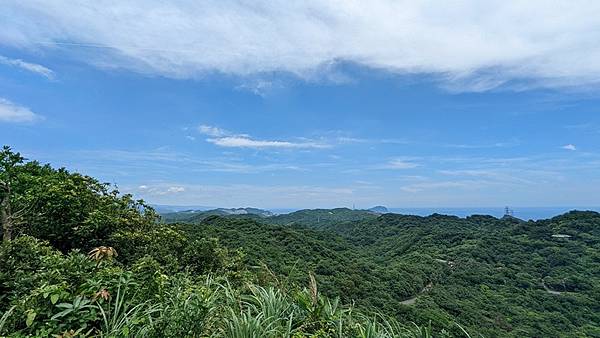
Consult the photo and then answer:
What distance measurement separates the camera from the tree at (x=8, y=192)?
5.03 meters

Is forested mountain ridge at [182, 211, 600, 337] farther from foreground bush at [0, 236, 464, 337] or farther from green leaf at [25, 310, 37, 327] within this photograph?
green leaf at [25, 310, 37, 327]

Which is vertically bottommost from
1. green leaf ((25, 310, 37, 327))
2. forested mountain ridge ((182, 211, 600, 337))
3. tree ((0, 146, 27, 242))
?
forested mountain ridge ((182, 211, 600, 337))

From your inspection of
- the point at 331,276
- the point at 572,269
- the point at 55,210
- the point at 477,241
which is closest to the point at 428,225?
the point at 477,241

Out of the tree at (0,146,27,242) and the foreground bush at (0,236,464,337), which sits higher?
the tree at (0,146,27,242)

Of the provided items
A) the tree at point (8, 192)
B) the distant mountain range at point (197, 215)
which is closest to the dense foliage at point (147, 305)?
the tree at point (8, 192)

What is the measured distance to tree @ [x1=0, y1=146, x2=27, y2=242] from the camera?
5.03m

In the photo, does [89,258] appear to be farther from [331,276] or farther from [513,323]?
[513,323]

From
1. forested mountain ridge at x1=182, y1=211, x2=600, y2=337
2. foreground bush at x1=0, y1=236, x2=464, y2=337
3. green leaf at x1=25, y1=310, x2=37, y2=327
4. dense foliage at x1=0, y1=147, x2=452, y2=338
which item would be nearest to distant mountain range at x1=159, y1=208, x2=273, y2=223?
forested mountain ridge at x1=182, y1=211, x2=600, y2=337

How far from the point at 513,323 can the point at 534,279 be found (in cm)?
1226

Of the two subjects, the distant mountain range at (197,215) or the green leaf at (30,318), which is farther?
the distant mountain range at (197,215)

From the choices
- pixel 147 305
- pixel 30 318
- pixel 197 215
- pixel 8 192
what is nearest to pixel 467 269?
pixel 8 192

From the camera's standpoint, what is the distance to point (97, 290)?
2301mm

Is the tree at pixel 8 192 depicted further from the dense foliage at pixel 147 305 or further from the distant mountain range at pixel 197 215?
the distant mountain range at pixel 197 215

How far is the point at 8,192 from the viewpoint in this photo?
222 inches
